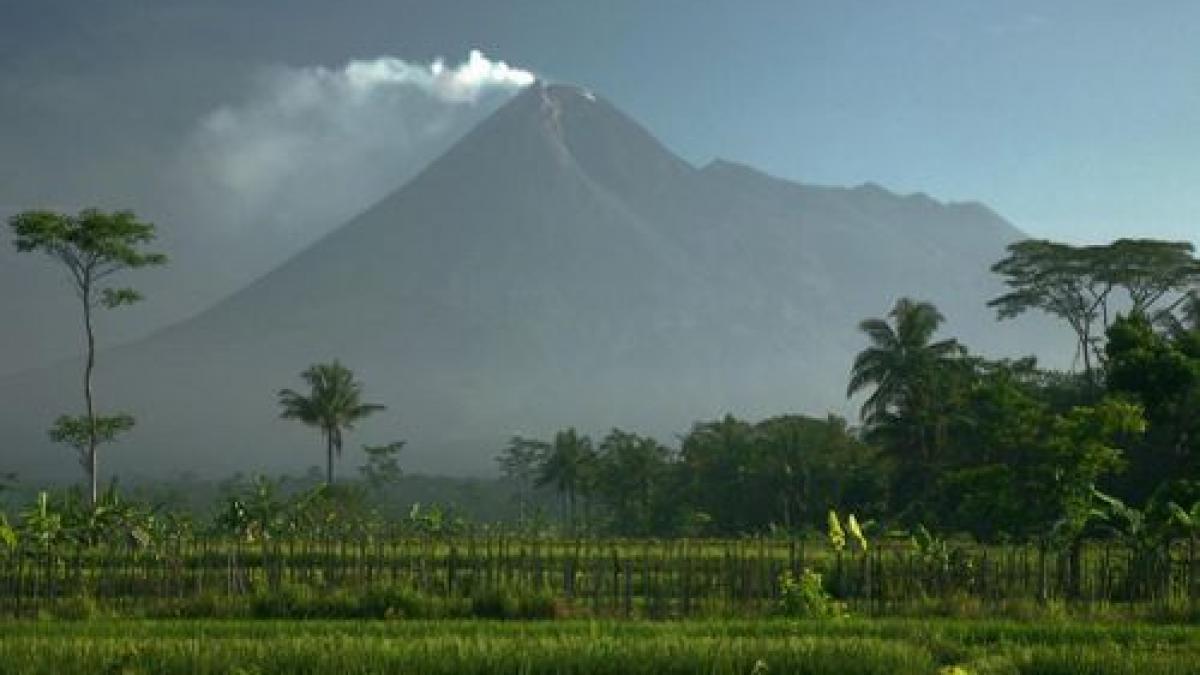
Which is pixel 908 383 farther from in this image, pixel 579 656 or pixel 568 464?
pixel 579 656

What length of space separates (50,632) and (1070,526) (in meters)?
17.8

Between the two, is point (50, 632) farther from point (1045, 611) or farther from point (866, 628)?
point (1045, 611)

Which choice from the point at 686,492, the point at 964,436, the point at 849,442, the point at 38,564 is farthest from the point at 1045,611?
the point at 686,492

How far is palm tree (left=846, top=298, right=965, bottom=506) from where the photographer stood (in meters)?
53.9

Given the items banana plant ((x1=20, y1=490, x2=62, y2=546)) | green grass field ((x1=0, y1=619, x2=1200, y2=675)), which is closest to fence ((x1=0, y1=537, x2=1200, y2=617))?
banana plant ((x1=20, y1=490, x2=62, y2=546))

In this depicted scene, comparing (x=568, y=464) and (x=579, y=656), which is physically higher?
(x=568, y=464)

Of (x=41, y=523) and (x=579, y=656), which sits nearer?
(x=579, y=656)

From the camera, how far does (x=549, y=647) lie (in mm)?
13000

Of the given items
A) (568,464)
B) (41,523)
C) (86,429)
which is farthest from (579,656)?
(568,464)

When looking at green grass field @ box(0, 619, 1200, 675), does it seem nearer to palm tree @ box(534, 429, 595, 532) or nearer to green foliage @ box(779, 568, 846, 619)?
green foliage @ box(779, 568, 846, 619)

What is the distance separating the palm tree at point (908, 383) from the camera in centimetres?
5391

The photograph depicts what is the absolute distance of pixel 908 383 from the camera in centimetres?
5438

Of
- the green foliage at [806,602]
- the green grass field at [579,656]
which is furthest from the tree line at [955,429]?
the green grass field at [579,656]

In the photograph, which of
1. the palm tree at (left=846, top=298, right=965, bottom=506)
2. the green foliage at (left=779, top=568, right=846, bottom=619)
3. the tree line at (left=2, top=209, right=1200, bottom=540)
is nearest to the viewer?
the green foliage at (left=779, top=568, right=846, bottom=619)
